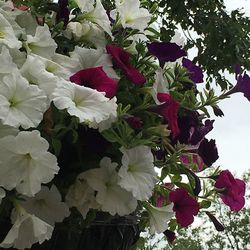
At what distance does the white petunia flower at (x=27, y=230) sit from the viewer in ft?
2.27

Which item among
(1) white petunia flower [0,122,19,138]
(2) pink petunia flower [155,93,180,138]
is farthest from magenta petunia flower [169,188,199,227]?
(1) white petunia flower [0,122,19,138]

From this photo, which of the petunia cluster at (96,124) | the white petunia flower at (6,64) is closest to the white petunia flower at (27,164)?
the petunia cluster at (96,124)

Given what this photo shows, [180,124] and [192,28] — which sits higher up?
[180,124]

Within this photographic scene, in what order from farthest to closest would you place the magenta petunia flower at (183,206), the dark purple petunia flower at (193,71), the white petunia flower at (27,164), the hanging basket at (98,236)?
the dark purple petunia flower at (193,71) < the magenta petunia flower at (183,206) < the hanging basket at (98,236) < the white petunia flower at (27,164)

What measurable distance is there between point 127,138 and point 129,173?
0.17 feet

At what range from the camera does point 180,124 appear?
94 centimetres

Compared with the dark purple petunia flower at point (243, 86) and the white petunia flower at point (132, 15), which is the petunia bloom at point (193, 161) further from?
the white petunia flower at point (132, 15)

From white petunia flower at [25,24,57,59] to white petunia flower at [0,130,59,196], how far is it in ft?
0.68

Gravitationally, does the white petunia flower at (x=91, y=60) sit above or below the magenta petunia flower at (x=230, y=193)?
above

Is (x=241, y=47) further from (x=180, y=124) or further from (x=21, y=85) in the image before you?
(x=21, y=85)

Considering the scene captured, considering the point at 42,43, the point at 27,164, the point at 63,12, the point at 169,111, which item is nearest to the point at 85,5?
the point at 63,12

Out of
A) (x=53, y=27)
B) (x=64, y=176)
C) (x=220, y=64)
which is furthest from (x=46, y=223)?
(x=220, y=64)

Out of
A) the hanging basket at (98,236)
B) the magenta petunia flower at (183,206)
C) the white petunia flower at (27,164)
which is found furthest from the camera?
the magenta petunia flower at (183,206)

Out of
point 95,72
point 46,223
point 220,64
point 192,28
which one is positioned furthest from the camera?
point 192,28
